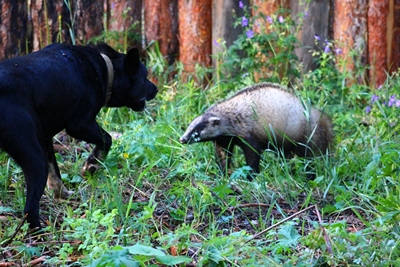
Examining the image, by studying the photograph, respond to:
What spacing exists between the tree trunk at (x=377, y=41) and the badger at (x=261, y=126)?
5.14 ft

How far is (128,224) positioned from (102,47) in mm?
1866

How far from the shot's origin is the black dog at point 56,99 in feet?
14.9

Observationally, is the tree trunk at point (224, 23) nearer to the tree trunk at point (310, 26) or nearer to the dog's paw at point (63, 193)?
the tree trunk at point (310, 26)

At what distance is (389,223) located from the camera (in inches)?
173

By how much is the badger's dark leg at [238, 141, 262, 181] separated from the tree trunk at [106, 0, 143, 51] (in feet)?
7.98

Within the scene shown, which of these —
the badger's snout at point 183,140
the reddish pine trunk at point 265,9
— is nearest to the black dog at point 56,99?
the badger's snout at point 183,140

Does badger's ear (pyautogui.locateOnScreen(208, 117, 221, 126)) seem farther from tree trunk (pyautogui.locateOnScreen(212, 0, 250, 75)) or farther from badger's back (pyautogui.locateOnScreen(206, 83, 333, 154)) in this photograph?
tree trunk (pyautogui.locateOnScreen(212, 0, 250, 75))

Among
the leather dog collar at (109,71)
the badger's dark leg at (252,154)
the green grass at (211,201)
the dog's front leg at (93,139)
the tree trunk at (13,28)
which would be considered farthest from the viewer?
the tree trunk at (13,28)

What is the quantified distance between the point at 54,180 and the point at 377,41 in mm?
4426

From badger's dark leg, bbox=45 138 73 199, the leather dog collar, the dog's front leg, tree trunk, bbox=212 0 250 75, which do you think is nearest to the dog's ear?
the leather dog collar

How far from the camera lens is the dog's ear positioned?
5863mm

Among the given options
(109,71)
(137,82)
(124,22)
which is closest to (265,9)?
(124,22)

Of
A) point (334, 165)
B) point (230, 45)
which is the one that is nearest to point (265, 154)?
point (334, 165)

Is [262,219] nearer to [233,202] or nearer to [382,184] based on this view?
[233,202]
